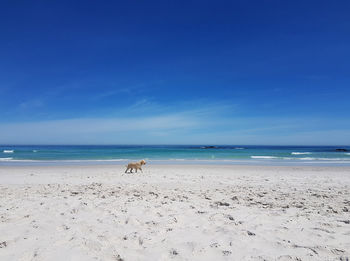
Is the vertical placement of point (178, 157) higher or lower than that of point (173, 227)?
lower

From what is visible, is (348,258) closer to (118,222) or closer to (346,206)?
(346,206)

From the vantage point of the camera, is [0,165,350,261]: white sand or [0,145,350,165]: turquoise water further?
[0,145,350,165]: turquoise water

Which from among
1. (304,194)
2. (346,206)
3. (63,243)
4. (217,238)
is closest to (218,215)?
(217,238)

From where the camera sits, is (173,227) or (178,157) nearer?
(173,227)

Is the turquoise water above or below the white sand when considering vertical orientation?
below

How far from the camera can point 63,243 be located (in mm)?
3285

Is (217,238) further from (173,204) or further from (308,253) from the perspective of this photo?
(173,204)

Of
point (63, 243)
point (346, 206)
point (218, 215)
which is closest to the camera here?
point (63, 243)

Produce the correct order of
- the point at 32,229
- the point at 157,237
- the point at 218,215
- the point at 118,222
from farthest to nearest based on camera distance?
1. the point at 218,215
2. the point at 118,222
3. the point at 32,229
4. the point at 157,237

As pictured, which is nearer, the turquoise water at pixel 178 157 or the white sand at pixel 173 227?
the white sand at pixel 173 227

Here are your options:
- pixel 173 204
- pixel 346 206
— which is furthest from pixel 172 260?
pixel 346 206

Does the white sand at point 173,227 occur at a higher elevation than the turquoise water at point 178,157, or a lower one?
higher

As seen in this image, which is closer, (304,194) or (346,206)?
(346,206)

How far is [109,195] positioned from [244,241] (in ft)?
13.4
